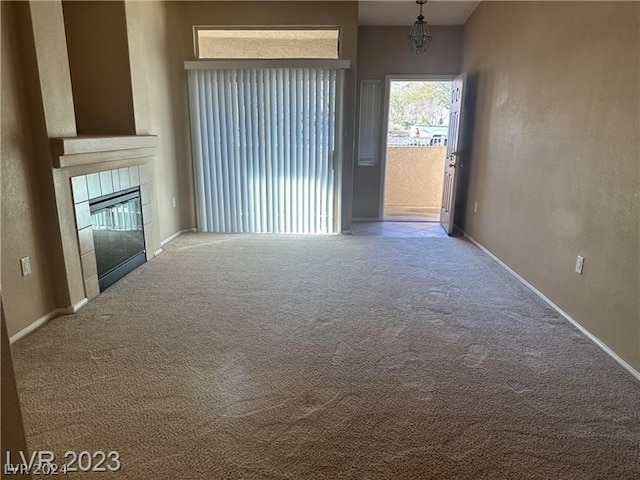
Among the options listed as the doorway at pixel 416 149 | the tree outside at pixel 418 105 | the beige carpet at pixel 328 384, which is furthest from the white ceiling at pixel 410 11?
the beige carpet at pixel 328 384

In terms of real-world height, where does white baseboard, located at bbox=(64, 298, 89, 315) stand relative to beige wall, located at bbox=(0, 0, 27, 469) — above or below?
below

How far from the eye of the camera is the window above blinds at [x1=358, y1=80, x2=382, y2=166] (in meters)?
5.84

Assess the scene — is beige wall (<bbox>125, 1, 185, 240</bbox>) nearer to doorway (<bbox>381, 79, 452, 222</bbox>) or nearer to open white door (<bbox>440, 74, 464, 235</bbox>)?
doorway (<bbox>381, 79, 452, 222</bbox>)

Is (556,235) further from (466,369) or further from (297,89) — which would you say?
(297,89)

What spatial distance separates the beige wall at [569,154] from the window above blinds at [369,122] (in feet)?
5.29

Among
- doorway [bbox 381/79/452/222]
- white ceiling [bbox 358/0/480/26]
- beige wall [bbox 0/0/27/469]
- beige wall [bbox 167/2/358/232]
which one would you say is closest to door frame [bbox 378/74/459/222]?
white ceiling [bbox 358/0/480/26]

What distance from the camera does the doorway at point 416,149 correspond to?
7.30 m

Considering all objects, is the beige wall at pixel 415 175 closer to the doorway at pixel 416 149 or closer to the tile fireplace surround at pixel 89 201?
the doorway at pixel 416 149

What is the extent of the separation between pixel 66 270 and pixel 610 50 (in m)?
3.90

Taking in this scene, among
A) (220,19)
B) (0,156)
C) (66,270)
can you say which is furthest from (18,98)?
(220,19)

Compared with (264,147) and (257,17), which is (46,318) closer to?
(264,147)

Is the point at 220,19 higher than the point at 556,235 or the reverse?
higher

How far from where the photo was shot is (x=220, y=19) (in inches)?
193

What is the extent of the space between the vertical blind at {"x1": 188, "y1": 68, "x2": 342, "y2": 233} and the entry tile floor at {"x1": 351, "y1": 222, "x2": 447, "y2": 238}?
1.91ft
